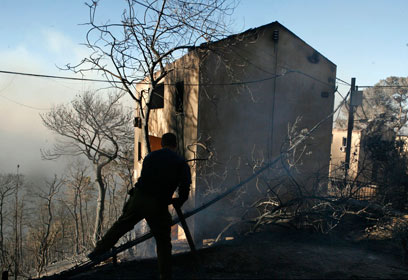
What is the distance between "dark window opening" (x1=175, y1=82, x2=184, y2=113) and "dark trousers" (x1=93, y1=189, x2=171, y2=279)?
22.4 feet

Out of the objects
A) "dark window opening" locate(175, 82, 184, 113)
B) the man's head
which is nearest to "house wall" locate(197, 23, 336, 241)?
"dark window opening" locate(175, 82, 184, 113)

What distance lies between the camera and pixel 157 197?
3.24 metres

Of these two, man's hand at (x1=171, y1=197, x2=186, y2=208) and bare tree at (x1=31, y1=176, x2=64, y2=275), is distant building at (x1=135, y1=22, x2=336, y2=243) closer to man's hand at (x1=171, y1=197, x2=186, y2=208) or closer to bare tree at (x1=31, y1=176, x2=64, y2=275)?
man's hand at (x1=171, y1=197, x2=186, y2=208)

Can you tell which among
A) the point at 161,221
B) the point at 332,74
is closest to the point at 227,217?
the point at 161,221

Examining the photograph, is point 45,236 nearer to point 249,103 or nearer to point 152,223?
point 249,103

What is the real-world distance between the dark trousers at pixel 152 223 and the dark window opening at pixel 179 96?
6.83m

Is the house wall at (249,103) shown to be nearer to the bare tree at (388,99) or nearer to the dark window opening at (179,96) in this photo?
the dark window opening at (179,96)

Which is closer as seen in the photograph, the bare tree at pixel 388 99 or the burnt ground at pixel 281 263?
the burnt ground at pixel 281 263

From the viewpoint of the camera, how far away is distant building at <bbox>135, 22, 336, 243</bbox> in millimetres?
8727

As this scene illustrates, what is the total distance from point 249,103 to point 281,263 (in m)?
6.60

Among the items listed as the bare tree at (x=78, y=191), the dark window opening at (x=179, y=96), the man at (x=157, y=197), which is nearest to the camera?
the man at (x=157, y=197)

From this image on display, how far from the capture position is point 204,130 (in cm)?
880

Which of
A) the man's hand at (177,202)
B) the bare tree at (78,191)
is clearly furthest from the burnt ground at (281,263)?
the bare tree at (78,191)

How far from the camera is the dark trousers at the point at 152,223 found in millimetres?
3080
